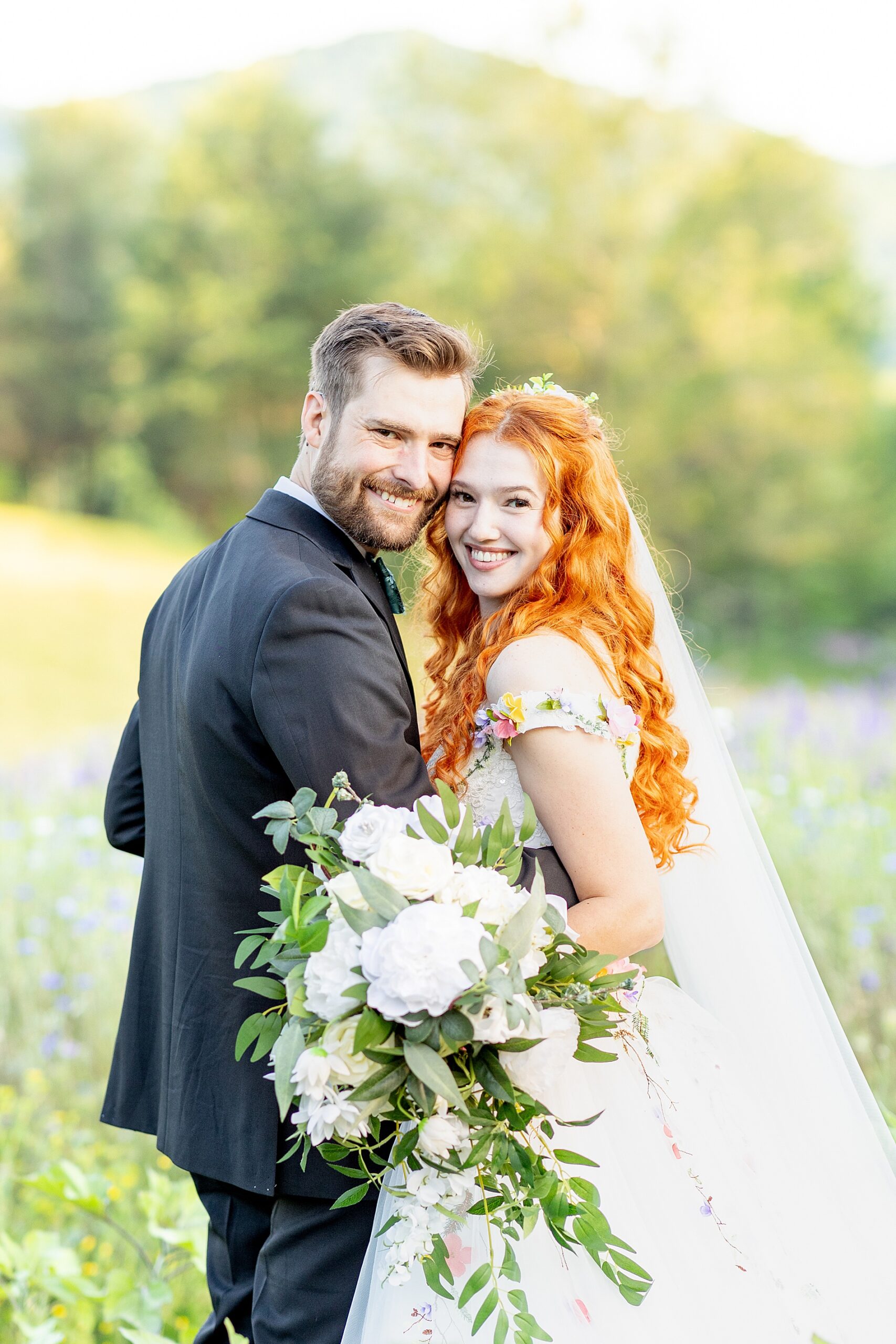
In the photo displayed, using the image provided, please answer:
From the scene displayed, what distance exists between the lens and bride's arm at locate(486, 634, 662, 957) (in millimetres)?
2143

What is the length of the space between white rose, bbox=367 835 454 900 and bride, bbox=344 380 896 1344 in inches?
22.2

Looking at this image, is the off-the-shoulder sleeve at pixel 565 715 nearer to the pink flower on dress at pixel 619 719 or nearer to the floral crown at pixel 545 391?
the pink flower on dress at pixel 619 719

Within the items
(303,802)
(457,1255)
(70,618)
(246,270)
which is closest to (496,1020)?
(303,802)

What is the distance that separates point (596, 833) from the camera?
2.16 meters

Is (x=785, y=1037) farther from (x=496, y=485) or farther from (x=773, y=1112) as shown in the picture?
(x=496, y=485)

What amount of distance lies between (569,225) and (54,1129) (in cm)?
1988

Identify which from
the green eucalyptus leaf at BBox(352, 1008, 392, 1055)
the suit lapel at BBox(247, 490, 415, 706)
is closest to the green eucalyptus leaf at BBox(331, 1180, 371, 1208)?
the green eucalyptus leaf at BBox(352, 1008, 392, 1055)

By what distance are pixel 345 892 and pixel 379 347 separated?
124 centimetres

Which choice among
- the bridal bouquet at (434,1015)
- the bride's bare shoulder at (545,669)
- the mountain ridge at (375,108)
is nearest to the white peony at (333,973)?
the bridal bouquet at (434,1015)

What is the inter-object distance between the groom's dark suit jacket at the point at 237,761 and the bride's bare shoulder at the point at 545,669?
22cm

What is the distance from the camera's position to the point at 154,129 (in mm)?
28531

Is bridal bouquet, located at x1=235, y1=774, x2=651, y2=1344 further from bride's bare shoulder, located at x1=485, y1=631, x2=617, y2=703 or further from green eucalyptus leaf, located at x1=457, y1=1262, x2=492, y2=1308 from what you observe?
bride's bare shoulder, located at x1=485, y1=631, x2=617, y2=703

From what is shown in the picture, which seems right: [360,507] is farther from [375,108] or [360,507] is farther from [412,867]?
[375,108]

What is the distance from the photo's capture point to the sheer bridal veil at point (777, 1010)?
2.32 meters
